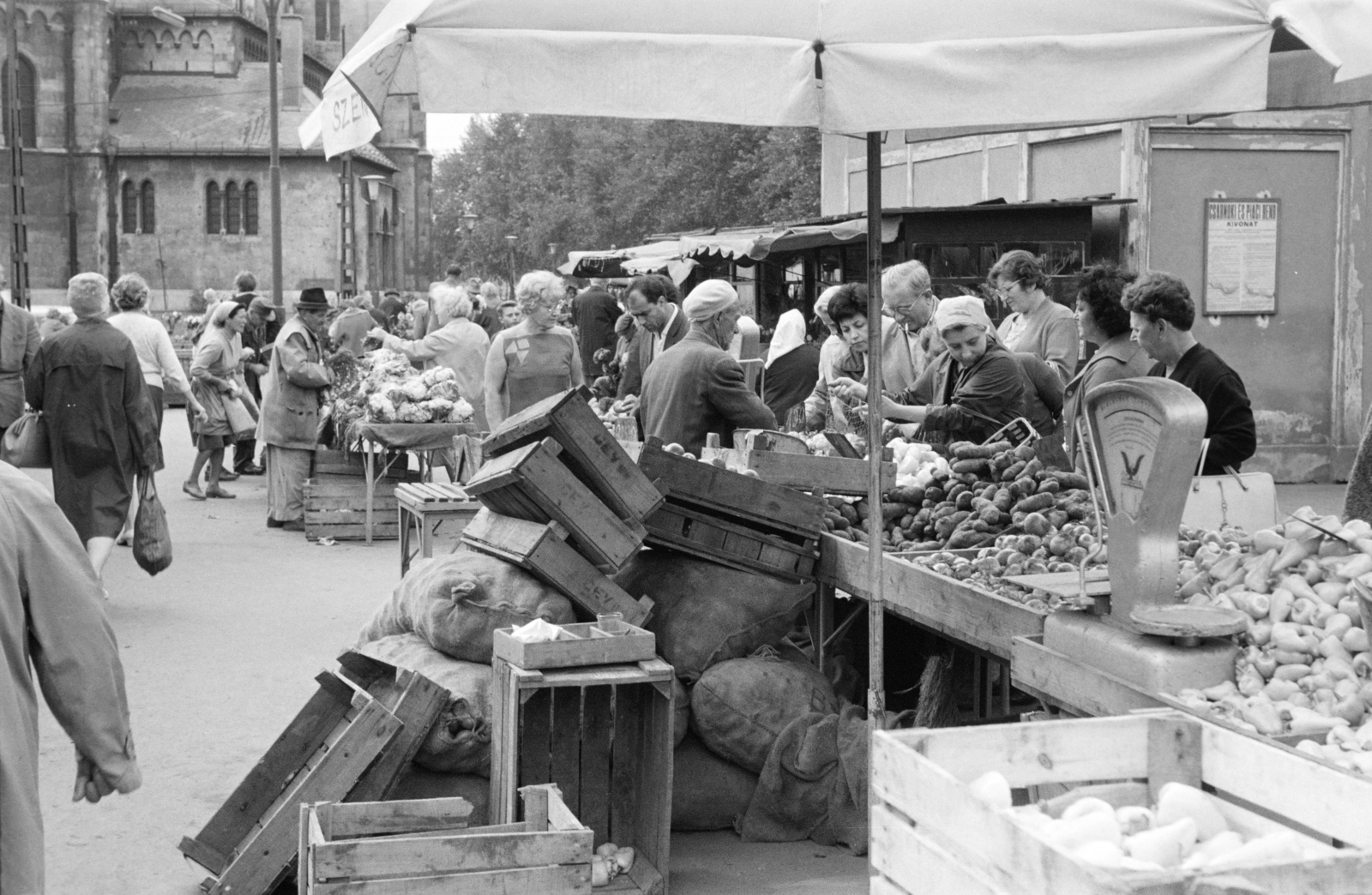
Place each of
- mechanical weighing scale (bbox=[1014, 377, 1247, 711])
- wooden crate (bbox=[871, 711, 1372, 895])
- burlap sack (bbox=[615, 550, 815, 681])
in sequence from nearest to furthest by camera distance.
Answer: wooden crate (bbox=[871, 711, 1372, 895])
mechanical weighing scale (bbox=[1014, 377, 1247, 711])
burlap sack (bbox=[615, 550, 815, 681])

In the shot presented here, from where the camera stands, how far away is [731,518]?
5.67m

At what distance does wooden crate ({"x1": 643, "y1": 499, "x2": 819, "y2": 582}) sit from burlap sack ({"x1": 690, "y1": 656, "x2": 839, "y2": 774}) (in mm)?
375

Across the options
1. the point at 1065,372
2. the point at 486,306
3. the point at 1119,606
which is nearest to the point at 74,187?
the point at 486,306

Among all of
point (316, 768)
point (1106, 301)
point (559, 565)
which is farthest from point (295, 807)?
point (1106, 301)

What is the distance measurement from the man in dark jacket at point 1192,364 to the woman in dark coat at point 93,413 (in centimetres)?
562

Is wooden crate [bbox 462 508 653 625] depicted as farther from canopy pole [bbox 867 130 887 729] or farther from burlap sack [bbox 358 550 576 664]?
canopy pole [bbox 867 130 887 729]

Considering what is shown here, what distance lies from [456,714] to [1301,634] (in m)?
2.64

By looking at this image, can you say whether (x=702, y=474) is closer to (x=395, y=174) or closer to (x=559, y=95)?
(x=559, y=95)

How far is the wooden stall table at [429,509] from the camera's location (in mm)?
8195

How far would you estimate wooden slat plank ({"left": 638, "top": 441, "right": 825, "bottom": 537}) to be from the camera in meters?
5.45

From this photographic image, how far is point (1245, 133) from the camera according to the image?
44.5ft

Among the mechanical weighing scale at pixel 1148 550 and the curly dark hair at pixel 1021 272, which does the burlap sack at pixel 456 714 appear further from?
the curly dark hair at pixel 1021 272

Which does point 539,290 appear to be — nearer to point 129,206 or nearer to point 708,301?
point 708,301

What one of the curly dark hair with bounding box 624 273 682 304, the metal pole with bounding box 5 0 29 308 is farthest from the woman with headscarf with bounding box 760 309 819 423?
the metal pole with bounding box 5 0 29 308
